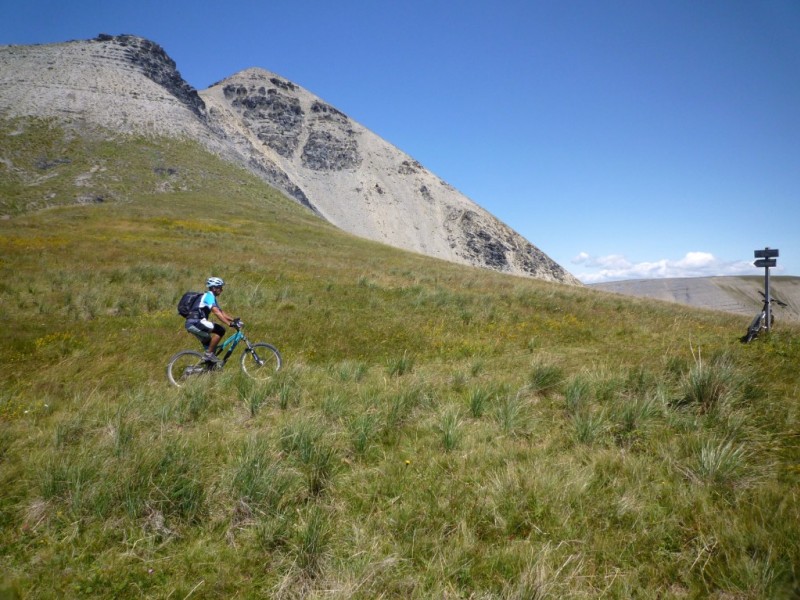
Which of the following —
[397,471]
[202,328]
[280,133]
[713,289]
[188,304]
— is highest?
[280,133]

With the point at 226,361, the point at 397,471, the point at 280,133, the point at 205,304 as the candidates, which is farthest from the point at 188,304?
the point at 280,133

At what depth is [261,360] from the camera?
9.62 m

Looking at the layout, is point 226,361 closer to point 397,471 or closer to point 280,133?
point 397,471

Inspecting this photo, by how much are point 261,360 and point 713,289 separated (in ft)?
505

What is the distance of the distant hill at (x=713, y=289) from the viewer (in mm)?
117312

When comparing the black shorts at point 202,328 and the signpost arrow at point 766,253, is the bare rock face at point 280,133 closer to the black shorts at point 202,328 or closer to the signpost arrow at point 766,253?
the black shorts at point 202,328

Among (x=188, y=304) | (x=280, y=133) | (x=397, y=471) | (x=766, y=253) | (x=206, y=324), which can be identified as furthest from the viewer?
(x=280, y=133)

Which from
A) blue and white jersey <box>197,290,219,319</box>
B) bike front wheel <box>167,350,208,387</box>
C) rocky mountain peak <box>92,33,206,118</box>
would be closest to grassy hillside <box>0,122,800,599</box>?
bike front wheel <box>167,350,208,387</box>

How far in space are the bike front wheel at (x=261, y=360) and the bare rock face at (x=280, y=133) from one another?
279ft

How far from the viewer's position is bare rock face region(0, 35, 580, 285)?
3081 inches

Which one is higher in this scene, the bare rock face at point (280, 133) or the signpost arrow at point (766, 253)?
the bare rock face at point (280, 133)

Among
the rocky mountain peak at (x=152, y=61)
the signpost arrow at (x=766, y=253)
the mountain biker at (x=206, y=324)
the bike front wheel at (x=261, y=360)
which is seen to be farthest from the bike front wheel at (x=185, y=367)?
the rocky mountain peak at (x=152, y=61)

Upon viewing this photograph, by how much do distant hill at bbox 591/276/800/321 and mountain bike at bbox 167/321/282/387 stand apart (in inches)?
4616

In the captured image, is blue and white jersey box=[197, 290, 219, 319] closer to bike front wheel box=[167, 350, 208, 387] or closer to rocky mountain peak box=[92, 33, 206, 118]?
bike front wheel box=[167, 350, 208, 387]
